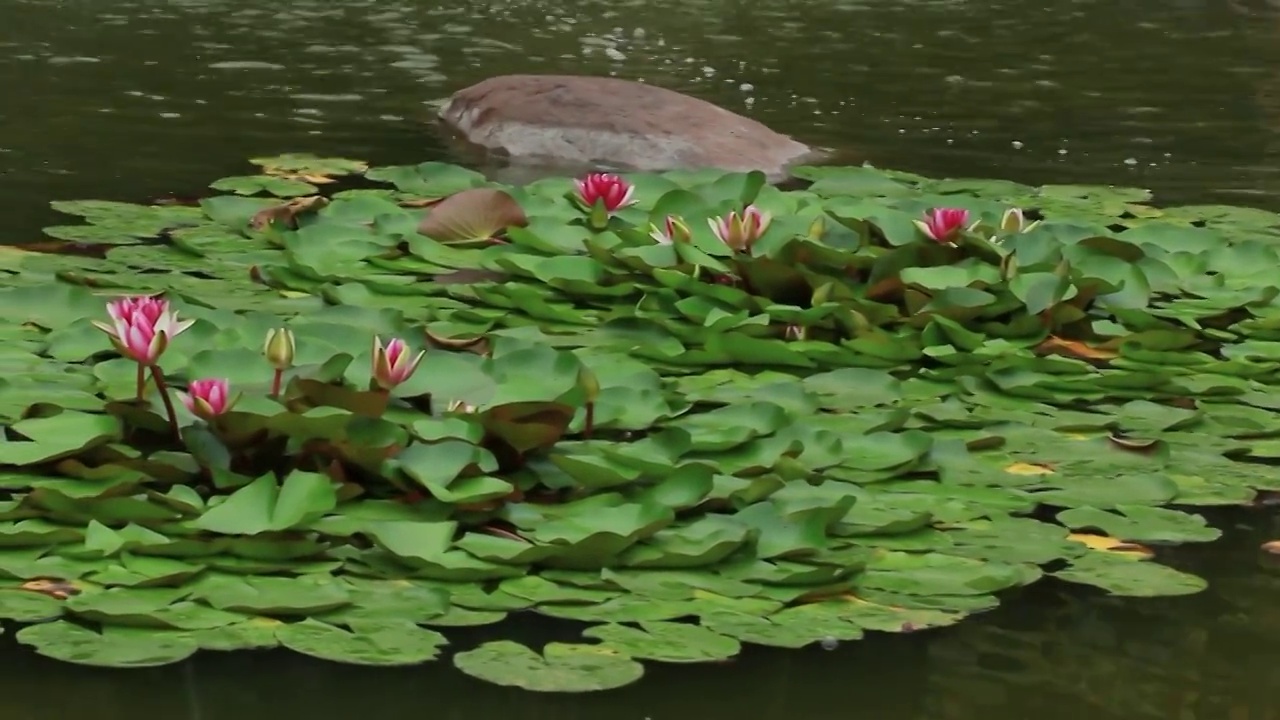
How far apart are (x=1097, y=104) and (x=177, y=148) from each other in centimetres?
439

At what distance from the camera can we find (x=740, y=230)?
4344mm

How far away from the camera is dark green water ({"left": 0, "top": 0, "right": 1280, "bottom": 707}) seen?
98.1 inches

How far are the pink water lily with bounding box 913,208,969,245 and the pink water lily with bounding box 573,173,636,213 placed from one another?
35.8 inches

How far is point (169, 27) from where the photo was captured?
1011cm

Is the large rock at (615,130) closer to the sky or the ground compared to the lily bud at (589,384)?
closer to the ground

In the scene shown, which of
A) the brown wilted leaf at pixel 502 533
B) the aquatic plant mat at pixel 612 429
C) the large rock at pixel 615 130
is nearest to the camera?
the aquatic plant mat at pixel 612 429

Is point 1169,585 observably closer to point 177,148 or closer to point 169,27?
point 177,148

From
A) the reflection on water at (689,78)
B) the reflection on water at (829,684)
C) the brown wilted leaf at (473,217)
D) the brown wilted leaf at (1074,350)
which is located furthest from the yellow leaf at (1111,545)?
the reflection on water at (689,78)


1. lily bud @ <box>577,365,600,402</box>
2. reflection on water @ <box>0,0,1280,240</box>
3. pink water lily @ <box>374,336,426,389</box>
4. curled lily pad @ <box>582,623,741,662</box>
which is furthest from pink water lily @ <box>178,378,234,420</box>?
reflection on water @ <box>0,0,1280,240</box>

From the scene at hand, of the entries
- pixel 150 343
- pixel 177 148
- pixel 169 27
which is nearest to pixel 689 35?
pixel 169 27

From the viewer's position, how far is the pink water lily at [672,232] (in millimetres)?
4441

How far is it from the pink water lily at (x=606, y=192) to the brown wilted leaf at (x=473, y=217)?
19cm

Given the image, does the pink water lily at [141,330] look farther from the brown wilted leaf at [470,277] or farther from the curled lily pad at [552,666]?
the brown wilted leaf at [470,277]

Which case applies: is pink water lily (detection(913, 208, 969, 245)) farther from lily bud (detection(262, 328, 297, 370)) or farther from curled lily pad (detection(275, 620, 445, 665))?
curled lily pad (detection(275, 620, 445, 665))
